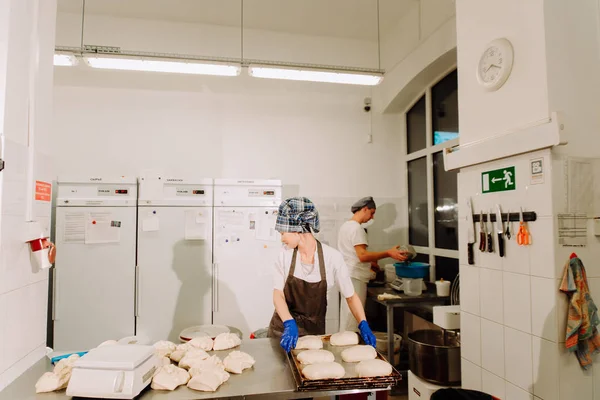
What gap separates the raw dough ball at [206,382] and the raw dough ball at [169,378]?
0.06m

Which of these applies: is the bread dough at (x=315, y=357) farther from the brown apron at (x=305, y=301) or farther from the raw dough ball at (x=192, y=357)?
the brown apron at (x=305, y=301)

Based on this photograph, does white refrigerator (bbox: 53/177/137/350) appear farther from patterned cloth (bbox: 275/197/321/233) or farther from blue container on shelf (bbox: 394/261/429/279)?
blue container on shelf (bbox: 394/261/429/279)

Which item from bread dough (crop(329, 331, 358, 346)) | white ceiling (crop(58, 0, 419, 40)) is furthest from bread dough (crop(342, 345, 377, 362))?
white ceiling (crop(58, 0, 419, 40))

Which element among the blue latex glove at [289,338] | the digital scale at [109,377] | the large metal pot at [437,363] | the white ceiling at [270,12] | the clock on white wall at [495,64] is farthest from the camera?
the white ceiling at [270,12]

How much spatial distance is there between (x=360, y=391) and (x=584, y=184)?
62.1 inches

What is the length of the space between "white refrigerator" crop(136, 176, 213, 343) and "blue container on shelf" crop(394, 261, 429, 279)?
210 cm

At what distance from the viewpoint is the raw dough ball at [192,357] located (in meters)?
1.82

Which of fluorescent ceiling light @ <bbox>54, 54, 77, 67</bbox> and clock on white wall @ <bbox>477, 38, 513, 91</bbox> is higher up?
fluorescent ceiling light @ <bbox>54, 54, 77, 67</bbox>

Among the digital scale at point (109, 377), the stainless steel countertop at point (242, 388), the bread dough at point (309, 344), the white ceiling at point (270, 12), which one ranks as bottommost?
the stainless steel countertop at point (242, 388)

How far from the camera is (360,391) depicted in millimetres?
1666

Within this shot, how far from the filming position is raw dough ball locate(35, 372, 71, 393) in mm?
1574

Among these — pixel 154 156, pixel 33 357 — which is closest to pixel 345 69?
pixel 154 156

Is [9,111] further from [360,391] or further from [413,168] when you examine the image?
[413,168]

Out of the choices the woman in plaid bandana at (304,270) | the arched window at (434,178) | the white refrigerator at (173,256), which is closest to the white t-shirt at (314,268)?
Result: the woman in plaid bandana at (304,270)
